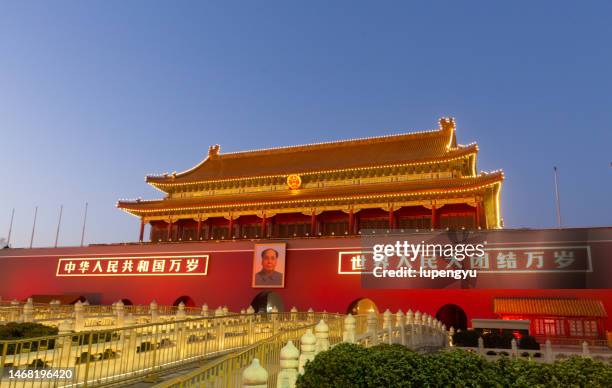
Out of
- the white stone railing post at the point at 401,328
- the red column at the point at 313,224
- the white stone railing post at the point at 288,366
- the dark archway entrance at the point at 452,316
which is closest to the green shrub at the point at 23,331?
the white stone railing post at the point at 288,366

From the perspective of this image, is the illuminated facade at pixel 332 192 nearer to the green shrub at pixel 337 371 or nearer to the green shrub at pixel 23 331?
the green shrub at pixel 23 331

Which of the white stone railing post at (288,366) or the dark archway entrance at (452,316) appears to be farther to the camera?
the dark archway entrance at (452,316)

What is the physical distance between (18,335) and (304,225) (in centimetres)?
2187

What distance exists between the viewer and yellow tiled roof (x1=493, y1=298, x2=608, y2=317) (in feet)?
68.1

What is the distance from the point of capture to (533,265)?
22344 mm

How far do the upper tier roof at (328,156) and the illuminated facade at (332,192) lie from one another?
7cm

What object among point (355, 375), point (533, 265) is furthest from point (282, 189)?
point (355, 375)

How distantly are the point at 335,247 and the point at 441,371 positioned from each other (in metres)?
20.2

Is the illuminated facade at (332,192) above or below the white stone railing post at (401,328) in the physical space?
above

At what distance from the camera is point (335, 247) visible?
2659 centimetres

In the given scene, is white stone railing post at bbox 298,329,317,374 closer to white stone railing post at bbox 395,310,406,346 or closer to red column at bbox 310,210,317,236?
white stone railing post at bbox 395,310,406,346

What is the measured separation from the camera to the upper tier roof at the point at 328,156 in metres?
31.2

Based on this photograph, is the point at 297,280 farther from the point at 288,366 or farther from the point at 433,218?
the point at 288,366

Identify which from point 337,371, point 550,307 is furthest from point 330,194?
point 337,371
